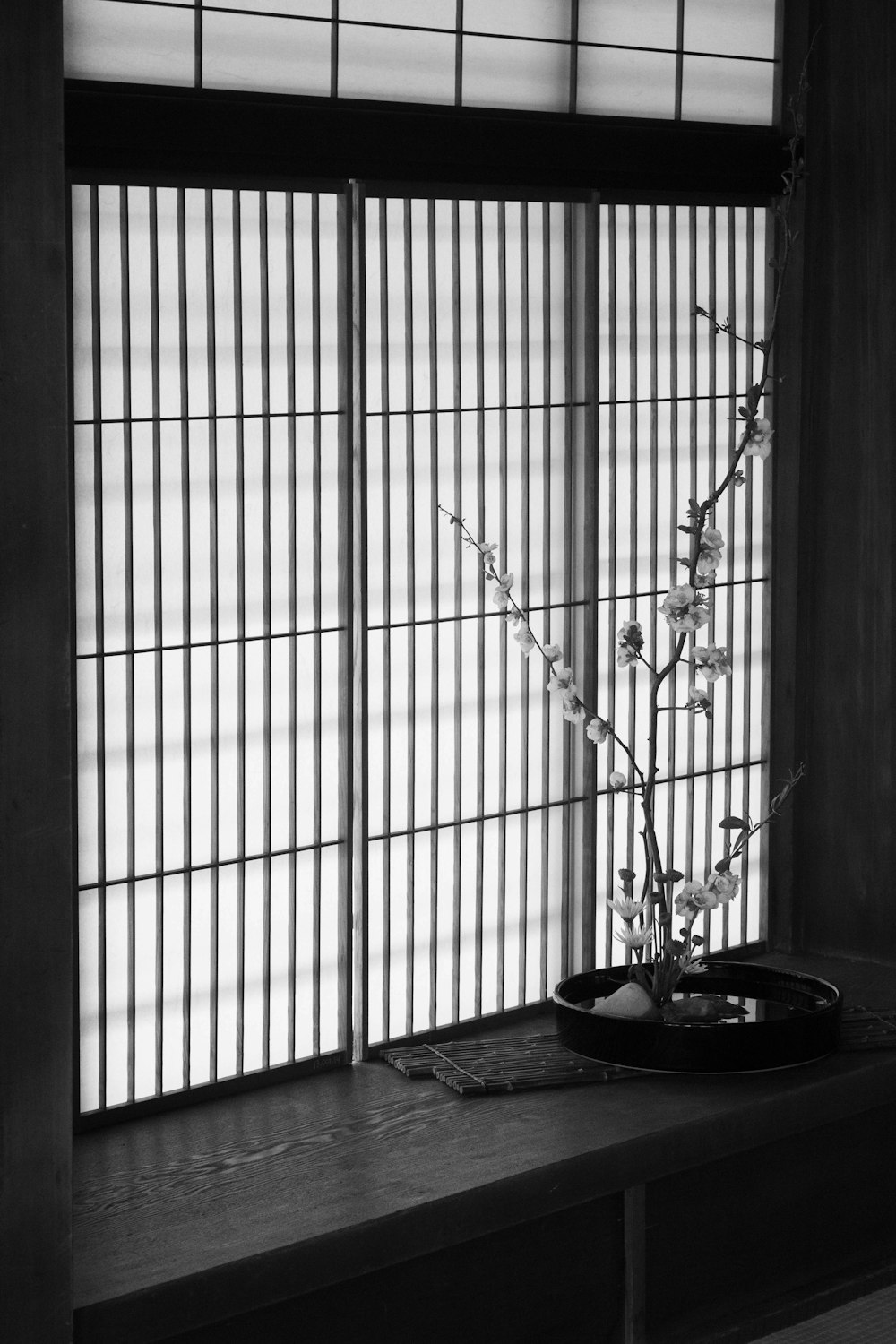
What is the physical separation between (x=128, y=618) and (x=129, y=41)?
113 cm

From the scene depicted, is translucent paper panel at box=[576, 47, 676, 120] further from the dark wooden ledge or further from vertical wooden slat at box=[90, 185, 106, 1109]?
the dark wooden ledge

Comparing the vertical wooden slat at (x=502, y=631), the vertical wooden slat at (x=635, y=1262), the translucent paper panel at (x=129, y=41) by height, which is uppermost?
the translucent paper panel at (x=129, y=41)

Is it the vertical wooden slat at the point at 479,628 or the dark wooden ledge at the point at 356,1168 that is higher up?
the vertical wooden slat at the point at 479,628

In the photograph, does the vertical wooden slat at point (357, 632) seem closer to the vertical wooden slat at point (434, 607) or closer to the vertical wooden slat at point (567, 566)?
the vertical wooden slat at point (434, 607)

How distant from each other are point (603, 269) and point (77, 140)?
1447 millimetres

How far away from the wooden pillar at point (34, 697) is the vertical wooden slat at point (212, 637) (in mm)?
846

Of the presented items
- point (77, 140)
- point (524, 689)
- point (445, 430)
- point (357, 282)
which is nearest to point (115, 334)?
point (77, 140)

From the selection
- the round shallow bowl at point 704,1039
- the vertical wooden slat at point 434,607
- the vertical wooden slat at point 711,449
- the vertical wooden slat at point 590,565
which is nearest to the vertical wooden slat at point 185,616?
the vertical wooden slat at point 434,607

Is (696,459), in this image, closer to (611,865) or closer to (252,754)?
(611,865)

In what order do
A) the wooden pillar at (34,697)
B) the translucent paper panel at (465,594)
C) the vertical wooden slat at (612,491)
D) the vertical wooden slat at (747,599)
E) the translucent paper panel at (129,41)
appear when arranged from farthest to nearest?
the vertical wooden slat at (747,599) → the vertical wooden slat at (612,491) → the translucent paper panel at (465,594) → the translucent paper panel at (129,41) → the wooden pillar at (34,697)

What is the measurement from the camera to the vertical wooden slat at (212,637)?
3.65m

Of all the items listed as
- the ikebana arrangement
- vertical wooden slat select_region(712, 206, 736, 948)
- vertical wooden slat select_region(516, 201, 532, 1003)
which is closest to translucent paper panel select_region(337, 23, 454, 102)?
vertical wooden slat select_region(516, 201, 532, 1003)

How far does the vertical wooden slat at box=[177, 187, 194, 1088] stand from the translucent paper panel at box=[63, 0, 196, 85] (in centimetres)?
24

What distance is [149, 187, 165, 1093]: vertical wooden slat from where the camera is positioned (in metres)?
3.56
